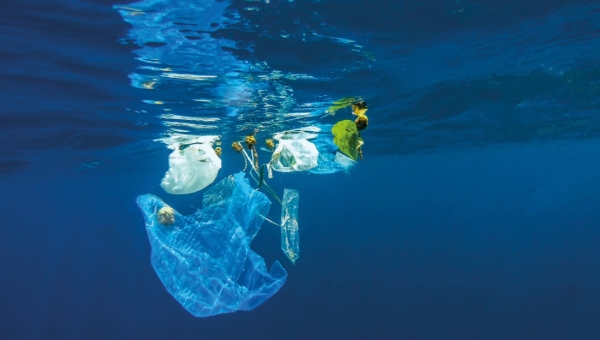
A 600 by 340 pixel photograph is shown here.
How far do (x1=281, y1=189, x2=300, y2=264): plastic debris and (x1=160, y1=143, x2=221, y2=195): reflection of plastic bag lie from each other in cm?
151

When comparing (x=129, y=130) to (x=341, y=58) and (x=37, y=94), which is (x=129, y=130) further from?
(x=341, y=58)

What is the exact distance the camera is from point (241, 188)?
18.1 feet

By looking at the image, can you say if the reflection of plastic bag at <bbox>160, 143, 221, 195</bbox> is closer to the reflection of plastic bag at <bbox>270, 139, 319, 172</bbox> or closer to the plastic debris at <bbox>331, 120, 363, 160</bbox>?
the reflection of plastic bag at <bbox>270, 139, 319, 172</bbox>

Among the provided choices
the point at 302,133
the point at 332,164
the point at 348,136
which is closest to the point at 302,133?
the point at 302,133

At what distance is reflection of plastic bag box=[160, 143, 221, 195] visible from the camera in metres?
6.03

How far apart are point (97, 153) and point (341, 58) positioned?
17810 mm

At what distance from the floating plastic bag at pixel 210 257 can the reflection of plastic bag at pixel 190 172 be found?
2.41 ft

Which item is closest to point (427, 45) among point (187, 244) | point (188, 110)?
point (187, 244)

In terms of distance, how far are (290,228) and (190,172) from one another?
205 centimetres

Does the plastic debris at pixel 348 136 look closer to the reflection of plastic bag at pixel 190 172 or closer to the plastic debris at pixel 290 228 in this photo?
the plastic debris at pixel 290 228

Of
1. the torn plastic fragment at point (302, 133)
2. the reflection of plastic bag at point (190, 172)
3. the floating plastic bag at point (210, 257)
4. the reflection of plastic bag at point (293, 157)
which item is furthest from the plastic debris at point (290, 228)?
the torn plastic fragment at point (302, 133)

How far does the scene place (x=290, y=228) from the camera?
5102mm

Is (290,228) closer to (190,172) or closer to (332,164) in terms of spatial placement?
(190,172)

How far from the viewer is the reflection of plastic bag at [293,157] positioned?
5949 mm
